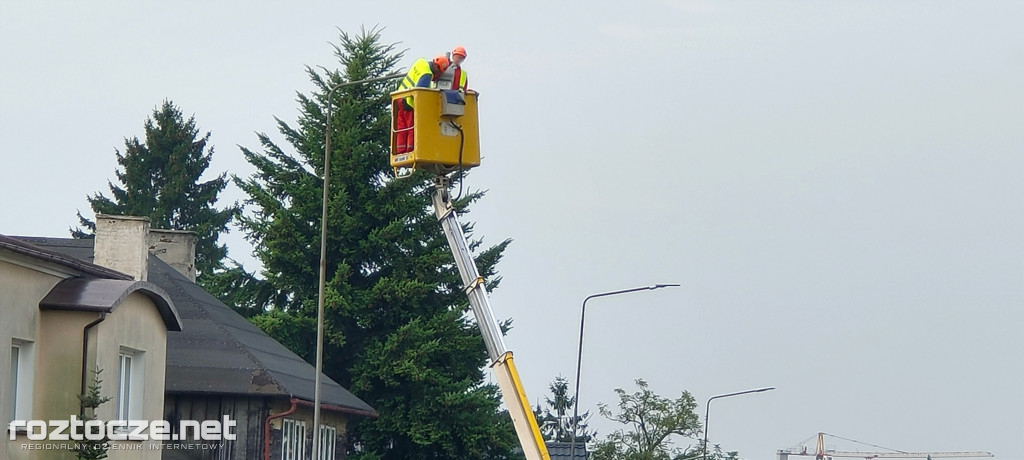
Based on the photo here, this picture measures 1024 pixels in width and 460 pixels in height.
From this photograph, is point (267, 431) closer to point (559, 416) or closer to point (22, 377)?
point (22, 377)

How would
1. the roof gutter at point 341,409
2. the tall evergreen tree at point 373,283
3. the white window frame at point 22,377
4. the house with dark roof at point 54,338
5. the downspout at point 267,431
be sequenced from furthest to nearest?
the tall evergreen tree at point 373,283, the roof gutter at point 341,409, the downspout at point 267,431, the white window frame at point 22,377, the house with dark roof at point 54,338

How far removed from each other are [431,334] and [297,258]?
5286 mm

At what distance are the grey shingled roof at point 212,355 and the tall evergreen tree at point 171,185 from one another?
38475 mm

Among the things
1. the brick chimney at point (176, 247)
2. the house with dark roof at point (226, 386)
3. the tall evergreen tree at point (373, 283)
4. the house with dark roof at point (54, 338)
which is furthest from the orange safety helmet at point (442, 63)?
the tall evergreen tree at point (373, 283)

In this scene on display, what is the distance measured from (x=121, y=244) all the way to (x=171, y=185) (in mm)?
46975

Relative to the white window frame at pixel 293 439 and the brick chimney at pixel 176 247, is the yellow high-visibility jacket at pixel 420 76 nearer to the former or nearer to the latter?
the white window frame at pixel 293 439

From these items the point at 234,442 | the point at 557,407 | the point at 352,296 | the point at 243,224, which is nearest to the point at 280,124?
the point at 243,224

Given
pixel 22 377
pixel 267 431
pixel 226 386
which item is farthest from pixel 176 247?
pixel 22 377

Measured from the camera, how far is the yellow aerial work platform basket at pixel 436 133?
17.4 meters

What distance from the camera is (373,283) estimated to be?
4850 cm

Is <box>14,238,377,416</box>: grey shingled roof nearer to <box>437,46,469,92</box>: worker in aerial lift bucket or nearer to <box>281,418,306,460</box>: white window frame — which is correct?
<box>281,418,306,460</box>: white window frame

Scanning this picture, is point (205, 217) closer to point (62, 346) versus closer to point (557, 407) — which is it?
point (557, 407)

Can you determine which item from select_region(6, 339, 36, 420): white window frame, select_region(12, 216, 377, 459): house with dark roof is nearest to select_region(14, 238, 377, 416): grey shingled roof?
select_region(12, 216, 377, 459): house with dark roof

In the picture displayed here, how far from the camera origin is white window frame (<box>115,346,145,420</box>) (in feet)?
76.1
